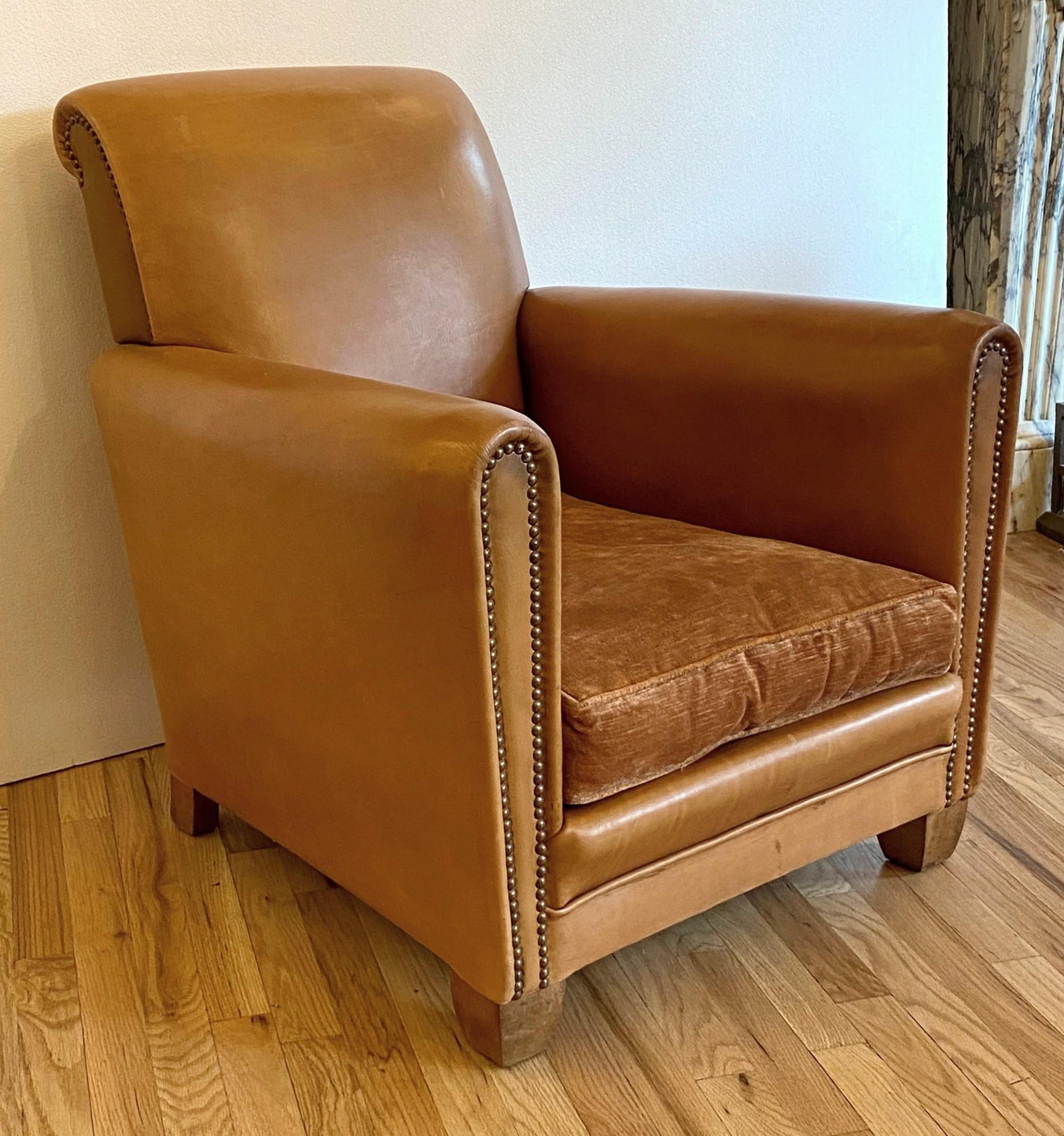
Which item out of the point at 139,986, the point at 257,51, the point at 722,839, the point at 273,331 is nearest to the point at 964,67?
the point at 257,51

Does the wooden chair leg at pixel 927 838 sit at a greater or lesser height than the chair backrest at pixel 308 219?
lesser

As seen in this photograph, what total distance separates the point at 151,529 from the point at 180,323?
24 cm

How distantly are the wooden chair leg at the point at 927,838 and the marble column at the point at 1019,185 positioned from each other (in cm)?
137

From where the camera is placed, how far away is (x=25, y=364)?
181cm

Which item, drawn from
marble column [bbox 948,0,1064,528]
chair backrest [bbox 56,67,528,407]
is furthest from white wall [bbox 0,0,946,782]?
marble column [bbox 948,0,1064,528]

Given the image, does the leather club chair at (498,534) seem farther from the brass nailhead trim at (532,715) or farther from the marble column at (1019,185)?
the marble column at (1019,185)

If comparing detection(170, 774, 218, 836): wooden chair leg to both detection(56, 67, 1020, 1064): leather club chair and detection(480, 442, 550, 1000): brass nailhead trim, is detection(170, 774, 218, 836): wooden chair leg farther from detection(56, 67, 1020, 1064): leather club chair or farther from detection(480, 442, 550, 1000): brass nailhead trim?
detection(480, 442, 550, 1000): brass nailhead trim

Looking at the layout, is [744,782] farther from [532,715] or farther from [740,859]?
[532,715]

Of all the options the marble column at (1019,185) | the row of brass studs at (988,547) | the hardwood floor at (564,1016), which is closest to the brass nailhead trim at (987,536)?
the row of brass studs at (988,547)

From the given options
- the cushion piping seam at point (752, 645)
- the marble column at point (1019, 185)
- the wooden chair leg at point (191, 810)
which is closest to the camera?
the cushion piping seam at point (752, 645)

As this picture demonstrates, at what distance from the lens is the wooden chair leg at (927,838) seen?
162 centimetres

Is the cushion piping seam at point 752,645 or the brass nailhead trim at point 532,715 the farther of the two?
the cushion piping seam at point 752,645

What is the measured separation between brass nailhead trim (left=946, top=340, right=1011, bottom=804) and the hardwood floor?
17 centimetres

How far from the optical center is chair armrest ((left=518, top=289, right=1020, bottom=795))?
1.44 metres
